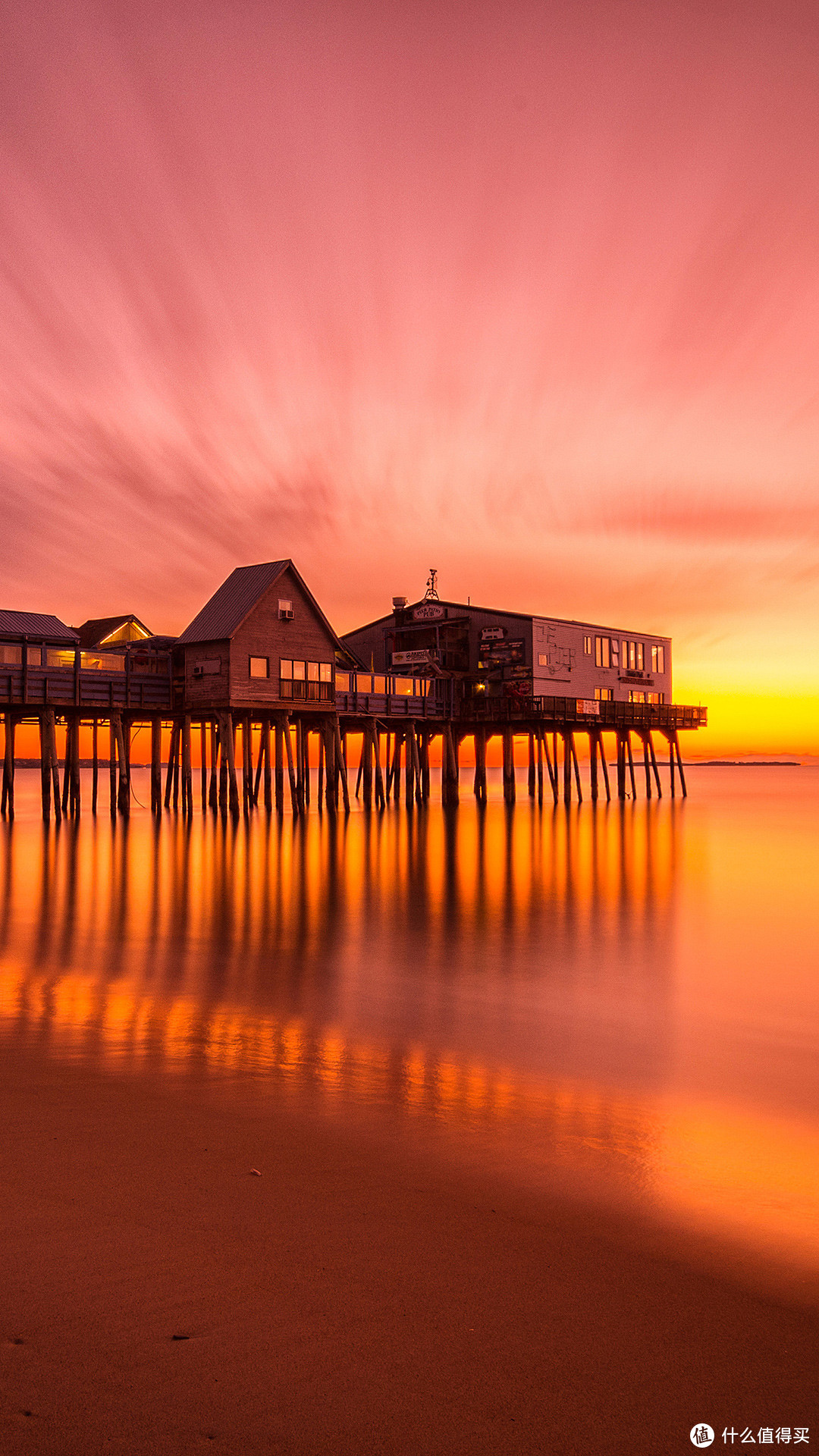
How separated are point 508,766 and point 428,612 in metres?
9.99

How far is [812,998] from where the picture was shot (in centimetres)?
1229

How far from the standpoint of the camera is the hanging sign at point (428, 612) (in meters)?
57.7

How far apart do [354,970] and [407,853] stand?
52.0ft

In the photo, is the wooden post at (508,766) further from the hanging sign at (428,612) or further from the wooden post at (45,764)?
the wooden post at (45,764)

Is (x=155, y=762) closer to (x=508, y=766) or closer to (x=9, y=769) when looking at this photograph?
(x=9, y=769)

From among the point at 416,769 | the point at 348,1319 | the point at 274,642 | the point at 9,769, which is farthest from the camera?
the point at 416,769

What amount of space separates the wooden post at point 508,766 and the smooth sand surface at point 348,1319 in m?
50.3

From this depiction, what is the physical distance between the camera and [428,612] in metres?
58.0

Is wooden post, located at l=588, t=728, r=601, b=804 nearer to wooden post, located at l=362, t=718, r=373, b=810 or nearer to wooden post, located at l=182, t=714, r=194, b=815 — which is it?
wooden post, located at l=362, t=718, r=373, b=810

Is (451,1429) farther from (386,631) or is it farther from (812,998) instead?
(386,631)

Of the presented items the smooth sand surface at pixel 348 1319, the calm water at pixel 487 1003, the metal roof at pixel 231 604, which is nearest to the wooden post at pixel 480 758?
the metal roof at pixel 231 604

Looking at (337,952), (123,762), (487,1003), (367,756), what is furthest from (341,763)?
(487,1003)

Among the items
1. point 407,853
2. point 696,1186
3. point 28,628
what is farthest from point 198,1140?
point 28,628

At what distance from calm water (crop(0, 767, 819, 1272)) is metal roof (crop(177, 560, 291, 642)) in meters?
16.4
